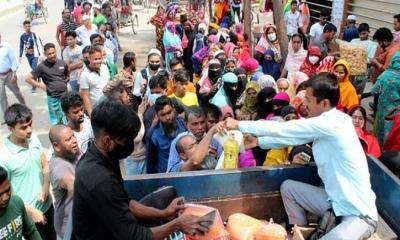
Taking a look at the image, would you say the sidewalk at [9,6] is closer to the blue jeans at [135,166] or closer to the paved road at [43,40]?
the paved road at [43,40]

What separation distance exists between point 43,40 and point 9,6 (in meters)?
12.9

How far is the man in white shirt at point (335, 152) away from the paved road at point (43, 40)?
16.1ft

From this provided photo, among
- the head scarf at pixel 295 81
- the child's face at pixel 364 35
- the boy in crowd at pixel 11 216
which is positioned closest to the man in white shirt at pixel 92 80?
the head scarf at pixel 295 81

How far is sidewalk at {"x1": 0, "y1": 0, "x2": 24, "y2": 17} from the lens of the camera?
24562mm

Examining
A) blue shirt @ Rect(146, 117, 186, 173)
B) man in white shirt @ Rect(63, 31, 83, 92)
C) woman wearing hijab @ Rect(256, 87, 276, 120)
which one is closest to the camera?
blue shirt @ Rect(146, 117, 186, 173)

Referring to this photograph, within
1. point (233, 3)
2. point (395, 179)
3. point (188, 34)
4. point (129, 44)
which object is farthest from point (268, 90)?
point (129, 44)

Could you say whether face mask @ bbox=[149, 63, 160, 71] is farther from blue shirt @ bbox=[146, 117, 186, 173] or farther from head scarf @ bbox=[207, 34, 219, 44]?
head scarf @ bbox=[207, 34, 219, 44]

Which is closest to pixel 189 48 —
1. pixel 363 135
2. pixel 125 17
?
pixel 363 135

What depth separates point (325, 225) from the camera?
2.71 metres

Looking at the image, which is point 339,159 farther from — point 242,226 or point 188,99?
point 188,99

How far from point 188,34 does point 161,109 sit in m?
6.44

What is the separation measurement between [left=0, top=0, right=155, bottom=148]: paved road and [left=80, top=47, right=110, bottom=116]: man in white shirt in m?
1.74

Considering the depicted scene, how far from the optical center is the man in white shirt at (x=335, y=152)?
2.60 m

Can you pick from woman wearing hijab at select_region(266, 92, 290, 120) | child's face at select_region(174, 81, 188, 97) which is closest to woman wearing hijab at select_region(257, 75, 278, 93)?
→ woman wearing hijab at select_region(266, 92, 290, 120)
